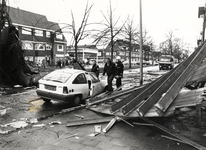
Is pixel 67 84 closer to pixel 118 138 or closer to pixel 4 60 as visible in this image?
pixel 118 138

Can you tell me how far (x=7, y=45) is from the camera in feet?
44.0

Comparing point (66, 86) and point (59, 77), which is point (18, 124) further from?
point (59, 77)

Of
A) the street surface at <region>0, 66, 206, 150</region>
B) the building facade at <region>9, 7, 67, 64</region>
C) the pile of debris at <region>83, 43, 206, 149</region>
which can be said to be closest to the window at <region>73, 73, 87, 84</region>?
the street surface at <region>0, 66, 206, 150</region>

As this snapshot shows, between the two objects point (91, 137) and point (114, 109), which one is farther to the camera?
point (114, 109)

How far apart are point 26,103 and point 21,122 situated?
8.54ft

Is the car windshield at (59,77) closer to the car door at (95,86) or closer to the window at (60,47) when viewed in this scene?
the car door at (95,86)

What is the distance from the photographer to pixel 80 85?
7902 millimetres

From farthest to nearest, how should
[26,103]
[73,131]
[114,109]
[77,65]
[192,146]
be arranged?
[77,65] → [26,103] → [114,109] → [73,131] → [192,146]

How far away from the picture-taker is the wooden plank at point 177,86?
14.7 feet

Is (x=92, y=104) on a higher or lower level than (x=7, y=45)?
lower

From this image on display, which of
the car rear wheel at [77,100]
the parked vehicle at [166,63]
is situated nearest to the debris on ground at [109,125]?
the car rear wheel at [77,100]

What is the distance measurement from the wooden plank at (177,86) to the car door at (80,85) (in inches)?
154

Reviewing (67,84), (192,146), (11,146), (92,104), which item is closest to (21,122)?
(11,146)

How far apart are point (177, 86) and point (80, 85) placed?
410 centimetres
